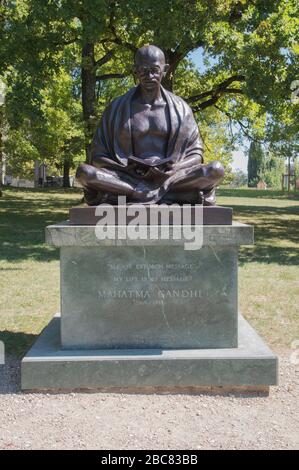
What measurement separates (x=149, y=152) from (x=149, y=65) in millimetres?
785

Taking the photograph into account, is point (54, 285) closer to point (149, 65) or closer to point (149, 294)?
point (149, 294)

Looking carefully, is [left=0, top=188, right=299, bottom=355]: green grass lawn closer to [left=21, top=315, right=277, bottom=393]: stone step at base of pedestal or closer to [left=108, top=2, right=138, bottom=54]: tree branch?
[left=21, top=315, right=277, bottom=393]: stone step at base of pedestal

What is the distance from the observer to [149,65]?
4.87 m

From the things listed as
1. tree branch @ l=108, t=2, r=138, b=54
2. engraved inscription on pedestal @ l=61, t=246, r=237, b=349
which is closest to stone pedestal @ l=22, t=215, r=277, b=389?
engraved inscription on pedestal @ l=61, t=246, r=237, b=349

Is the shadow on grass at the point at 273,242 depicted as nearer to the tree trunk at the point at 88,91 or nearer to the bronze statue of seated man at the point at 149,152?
the bronze statue of seated man at the point at 149,152

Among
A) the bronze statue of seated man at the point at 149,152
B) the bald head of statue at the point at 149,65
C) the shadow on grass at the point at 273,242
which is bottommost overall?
the shadow on grass at the point at 273,242

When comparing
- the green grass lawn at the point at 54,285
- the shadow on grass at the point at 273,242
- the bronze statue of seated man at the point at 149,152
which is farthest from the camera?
the shadow on grass at the point at 273,242

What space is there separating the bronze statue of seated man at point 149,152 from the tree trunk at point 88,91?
1027 cm

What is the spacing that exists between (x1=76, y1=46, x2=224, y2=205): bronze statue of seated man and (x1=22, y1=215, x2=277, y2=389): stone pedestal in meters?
0.52

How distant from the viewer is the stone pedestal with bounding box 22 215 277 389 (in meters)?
4.34

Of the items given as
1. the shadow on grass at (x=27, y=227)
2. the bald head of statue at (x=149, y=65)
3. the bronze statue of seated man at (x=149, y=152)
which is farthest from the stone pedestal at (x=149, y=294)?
the shadow on grass at (x=27, y=227)

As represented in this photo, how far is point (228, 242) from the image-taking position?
4348 mm

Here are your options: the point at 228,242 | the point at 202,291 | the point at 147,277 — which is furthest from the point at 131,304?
the point at 228,242

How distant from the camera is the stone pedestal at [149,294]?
434cm
